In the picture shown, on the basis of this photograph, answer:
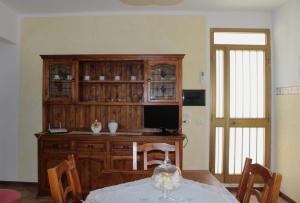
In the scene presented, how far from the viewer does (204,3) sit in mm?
3986

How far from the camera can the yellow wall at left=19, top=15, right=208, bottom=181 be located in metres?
4.32

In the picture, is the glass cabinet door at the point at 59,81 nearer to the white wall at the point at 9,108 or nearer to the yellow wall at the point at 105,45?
the yellow wall at the point at 105,45

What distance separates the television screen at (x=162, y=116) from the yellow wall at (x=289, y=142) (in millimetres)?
1603

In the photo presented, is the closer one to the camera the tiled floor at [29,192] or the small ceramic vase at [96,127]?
the tiled floor at [29,192]

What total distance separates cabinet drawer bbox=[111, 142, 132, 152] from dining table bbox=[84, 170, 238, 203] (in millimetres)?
1809

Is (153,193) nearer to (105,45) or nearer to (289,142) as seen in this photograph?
(289,142)

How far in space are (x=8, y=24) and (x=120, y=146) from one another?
263 cm

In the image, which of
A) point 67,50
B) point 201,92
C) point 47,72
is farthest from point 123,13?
point 201,92

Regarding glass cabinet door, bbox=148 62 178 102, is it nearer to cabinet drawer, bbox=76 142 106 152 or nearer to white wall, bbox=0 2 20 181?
cabinet drawer, bbox=76 142 106 152

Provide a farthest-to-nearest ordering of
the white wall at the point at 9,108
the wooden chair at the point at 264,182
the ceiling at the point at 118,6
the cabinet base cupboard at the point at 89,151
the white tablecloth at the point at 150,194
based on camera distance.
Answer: the white wall at the point at 9,108
the ceiling at the point at 118,6
the cabinet base cupboard at the point at 89,151
the white tablecloth at the point at 150,194
the wooden chair at the point at 264,182

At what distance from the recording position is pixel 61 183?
163 cm

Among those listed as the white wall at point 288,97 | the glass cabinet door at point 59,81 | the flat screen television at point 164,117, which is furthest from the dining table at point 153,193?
the glass cabinet door at point 59,81

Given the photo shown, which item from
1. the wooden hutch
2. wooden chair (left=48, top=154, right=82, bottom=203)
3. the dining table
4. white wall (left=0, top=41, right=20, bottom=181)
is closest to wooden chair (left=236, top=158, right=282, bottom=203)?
the dining table

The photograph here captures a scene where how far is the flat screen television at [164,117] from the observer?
13.3ft
